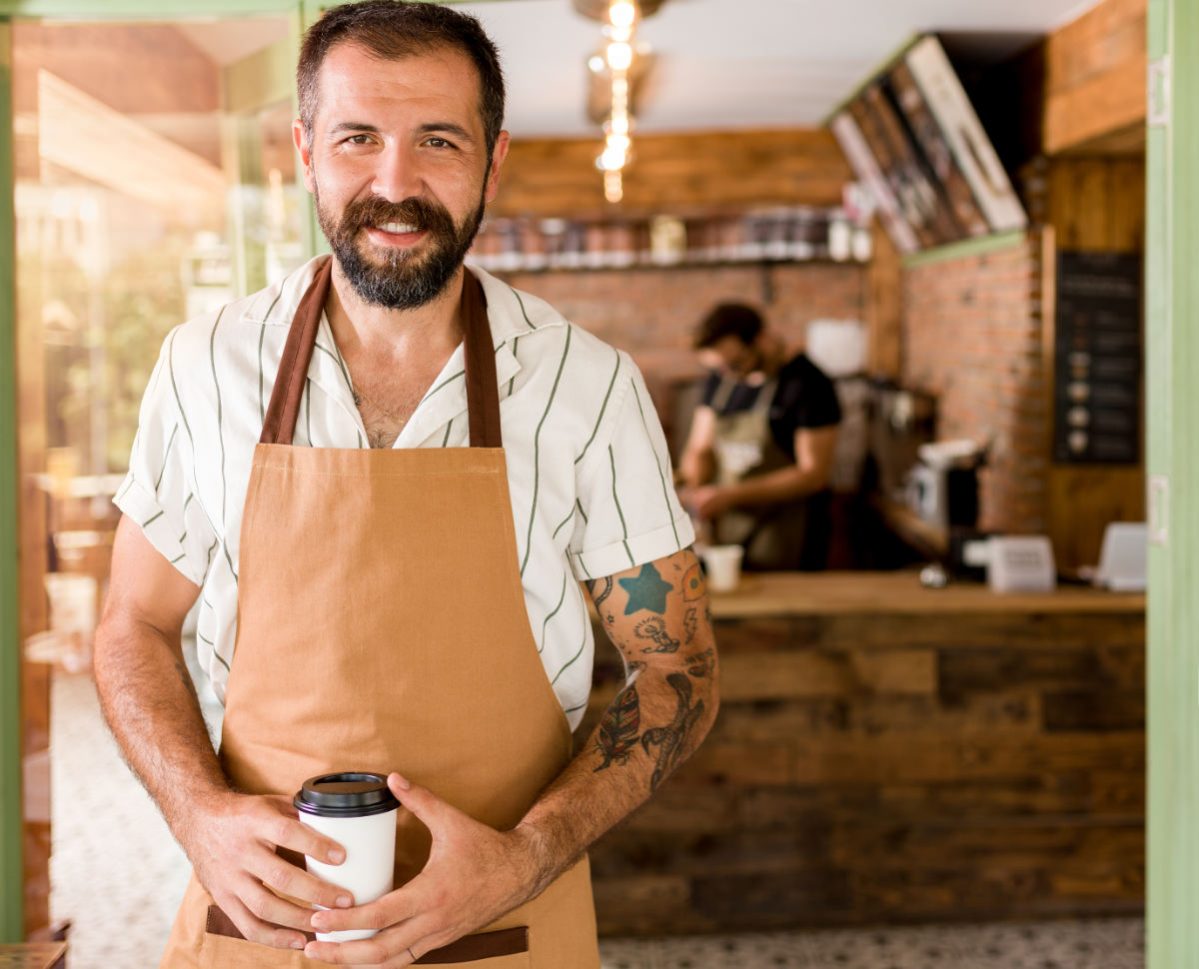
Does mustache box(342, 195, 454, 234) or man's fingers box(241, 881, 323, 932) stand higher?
mustache box(342, 195, 454, 234)

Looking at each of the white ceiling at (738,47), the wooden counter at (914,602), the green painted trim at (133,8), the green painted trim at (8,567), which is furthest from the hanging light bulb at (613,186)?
the green painted trim at (8,567)

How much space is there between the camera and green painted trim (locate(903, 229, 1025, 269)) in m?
5.04

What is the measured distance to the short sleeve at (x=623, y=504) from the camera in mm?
1513

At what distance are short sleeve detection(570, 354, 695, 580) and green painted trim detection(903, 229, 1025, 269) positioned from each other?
3.88m

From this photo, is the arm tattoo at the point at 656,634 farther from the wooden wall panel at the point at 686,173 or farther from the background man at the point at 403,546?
the wooden wall panel at the point at 686,173

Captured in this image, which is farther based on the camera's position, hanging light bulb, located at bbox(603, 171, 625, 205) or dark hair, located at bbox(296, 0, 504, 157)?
hanging light bulb, located at bbox(603, 171, 625, 205)

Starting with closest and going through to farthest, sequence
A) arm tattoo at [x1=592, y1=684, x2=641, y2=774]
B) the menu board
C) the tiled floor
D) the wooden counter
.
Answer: arm tattoo at [x1=592, y1=684, x2=641, y2=774], the tiled floor, the wooden counter, the menu board

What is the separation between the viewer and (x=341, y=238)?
142cm

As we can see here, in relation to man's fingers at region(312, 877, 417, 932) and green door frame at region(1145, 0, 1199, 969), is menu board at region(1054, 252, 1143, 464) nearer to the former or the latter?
green door frame at region(1145, 0, 1199, 969)

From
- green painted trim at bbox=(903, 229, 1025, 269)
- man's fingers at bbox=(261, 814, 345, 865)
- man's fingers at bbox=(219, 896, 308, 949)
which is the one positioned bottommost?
man's fingers at bbox=(219, 896, 308, 949)

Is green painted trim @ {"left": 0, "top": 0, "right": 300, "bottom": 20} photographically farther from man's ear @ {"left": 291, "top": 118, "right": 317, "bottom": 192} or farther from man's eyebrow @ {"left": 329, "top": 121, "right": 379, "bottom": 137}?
man's eyebrow @ {"left": 329, "top": 121, "right": 379, "bottom": 137}

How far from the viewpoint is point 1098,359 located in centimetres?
486

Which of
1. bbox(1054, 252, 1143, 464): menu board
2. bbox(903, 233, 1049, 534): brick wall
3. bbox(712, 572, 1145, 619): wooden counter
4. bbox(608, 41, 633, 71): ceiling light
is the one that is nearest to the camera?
bbox(712, 572, 1145, 619): wooden counter

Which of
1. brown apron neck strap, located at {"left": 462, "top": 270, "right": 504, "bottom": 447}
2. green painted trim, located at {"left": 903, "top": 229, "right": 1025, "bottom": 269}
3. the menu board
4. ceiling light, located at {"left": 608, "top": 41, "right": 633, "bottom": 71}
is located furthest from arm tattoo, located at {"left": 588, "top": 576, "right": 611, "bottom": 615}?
green painted trim, located at {"left": 903, "top": 229, "right": 1025, "bottom": 269}
